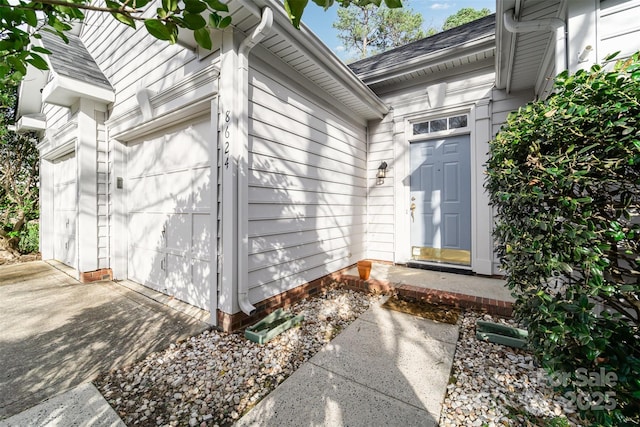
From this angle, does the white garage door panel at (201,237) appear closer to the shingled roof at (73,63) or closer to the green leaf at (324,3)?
the green leaf at (324,3)

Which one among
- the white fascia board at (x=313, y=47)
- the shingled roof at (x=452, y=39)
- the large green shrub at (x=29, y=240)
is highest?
the shingled roof at (x=452, y=39)

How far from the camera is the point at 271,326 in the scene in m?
2.55

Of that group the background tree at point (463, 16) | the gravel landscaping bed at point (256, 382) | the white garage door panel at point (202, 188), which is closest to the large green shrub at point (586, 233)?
the gravel landscaping bed at point (256, 382)

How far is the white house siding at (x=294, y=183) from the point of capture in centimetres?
268

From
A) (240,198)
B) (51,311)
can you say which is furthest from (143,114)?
(51,311)

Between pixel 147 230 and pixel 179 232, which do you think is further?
pixel 147 230

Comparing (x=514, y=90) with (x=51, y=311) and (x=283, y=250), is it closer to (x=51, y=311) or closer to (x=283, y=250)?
(x=283, y=250)

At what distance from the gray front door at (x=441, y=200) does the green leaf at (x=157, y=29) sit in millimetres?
4061

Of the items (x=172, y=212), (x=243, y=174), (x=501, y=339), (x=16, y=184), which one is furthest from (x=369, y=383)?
(x=16, y=184)

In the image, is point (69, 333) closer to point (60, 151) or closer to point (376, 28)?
point (60, 151)

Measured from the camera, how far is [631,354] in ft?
4.25

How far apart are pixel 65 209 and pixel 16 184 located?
252 centimetres

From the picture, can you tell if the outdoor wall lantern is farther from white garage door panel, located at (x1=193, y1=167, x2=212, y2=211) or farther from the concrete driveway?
the concrete driveway

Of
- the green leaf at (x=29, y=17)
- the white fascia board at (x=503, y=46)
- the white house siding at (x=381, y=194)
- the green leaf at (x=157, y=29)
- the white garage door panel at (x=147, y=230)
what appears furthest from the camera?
the white house siding at (x=381, y=194)
